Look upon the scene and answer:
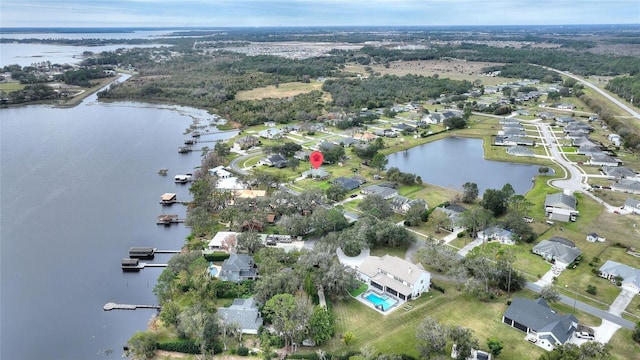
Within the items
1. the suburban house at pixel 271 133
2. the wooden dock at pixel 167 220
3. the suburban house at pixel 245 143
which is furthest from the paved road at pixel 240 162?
the wooden dock at pixel 167 220

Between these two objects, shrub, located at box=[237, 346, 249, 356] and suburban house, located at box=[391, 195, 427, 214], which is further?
suburban house, located at box=[391, 195, 427, 214]

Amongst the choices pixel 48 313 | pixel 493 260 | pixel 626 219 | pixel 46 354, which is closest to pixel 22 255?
pixel 48 313

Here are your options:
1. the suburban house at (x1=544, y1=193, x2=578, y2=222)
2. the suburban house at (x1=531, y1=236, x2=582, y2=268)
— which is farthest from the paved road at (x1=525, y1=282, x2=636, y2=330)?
the suburban house at (x1=544, y1=193, x2=578, y2=222)

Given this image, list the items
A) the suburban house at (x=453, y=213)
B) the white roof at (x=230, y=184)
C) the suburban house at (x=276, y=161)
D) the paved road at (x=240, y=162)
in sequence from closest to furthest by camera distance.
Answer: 1. the suburban house at (x=453, y=213)
2. the white roof at (x=230, y=184)
3. the paved road at (x=240, y=162)
4. the suburban house at (x=276, y=161)

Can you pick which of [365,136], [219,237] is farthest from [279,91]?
[219,237]

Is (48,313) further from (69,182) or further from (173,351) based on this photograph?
(69,182)

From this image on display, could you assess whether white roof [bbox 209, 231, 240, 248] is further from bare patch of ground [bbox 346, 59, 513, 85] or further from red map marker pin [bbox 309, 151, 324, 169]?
bare patch of ground [bbox 346, 59, 513, 85]

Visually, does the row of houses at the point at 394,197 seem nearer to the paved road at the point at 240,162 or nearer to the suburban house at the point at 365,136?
the paved road at the point at 240,162
